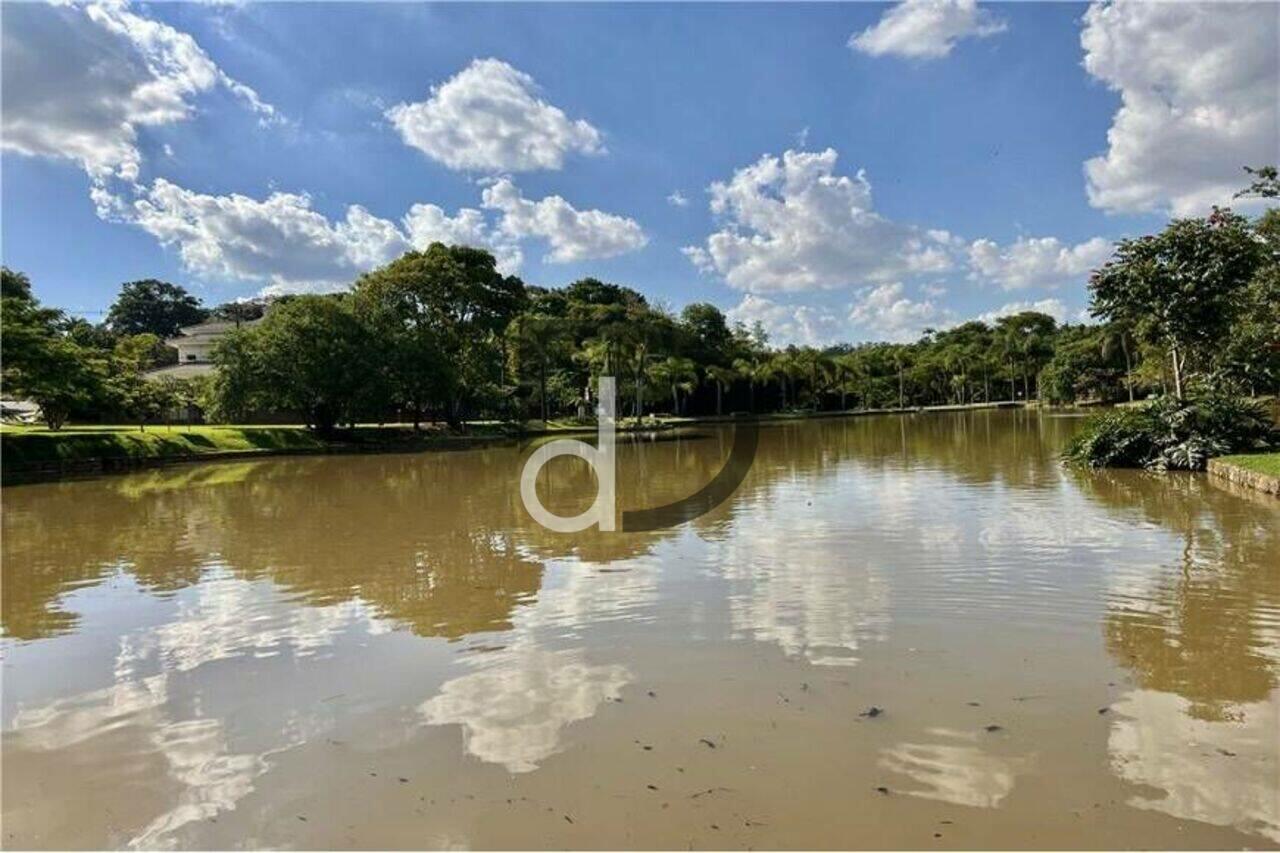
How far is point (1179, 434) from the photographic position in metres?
18.3

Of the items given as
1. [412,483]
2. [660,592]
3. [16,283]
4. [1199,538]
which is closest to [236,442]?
[16,283]

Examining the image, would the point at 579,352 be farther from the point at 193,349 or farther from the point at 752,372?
the point at 193,349

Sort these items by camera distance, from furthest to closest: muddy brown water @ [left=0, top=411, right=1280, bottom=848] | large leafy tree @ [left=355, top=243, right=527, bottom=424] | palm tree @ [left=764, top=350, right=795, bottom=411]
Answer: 1. palm tree @ [left=764, top=350, right=795, bottom=411]
2. large leafy tree @ [left=355, top=243, right=527, bottom=424]
3. muddy brown water @ [left=0, top=411, right=1280, bottom=848]

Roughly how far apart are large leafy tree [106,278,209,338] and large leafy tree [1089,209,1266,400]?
91.1 metres

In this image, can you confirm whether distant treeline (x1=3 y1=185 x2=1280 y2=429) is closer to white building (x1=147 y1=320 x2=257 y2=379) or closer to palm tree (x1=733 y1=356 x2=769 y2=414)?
palm tree (x1=733 y1=356 x2=769 y2=414)

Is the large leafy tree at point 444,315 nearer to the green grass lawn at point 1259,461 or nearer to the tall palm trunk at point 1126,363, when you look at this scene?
the green grass lawn at point 1259,461

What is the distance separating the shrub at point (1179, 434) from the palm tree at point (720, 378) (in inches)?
1782

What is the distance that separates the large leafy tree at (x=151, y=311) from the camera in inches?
3484

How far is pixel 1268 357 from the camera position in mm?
18141

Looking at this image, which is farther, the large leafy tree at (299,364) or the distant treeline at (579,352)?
the large leafy tree at (299,364)

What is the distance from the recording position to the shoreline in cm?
2428

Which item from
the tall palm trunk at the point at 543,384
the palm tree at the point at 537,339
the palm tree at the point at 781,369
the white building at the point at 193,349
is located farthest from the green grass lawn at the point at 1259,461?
the white building at the point at 193,349

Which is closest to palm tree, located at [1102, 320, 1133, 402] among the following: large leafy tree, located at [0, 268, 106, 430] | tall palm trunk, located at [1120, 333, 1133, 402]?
tall palm trunk, located at [1120, 333, 1133, 402]

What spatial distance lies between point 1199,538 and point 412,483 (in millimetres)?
16252
